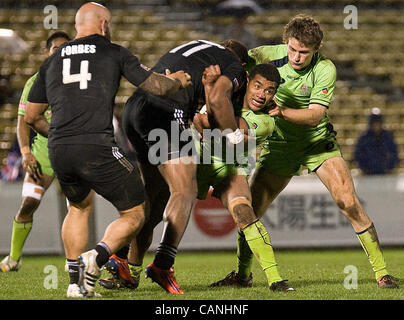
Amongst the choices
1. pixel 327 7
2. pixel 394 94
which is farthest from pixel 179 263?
pixel 327 7

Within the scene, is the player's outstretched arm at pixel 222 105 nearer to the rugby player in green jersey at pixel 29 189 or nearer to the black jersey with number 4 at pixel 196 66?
the black jersey with number 4 at pixel 196 66

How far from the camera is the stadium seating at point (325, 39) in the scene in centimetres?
1539

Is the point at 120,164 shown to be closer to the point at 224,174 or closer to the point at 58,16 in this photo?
the point at 224,174

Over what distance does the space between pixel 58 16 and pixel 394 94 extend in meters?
7.19

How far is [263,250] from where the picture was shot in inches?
232

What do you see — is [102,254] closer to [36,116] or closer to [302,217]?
[36,116]

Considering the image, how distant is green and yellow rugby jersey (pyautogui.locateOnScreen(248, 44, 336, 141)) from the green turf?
128 centimetres

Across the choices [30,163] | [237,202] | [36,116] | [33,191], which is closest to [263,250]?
[237,202]

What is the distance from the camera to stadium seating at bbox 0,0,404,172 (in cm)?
1539

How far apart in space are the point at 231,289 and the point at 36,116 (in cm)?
205

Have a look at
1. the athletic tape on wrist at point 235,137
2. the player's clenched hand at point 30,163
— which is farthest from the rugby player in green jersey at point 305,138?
the player's clenched hand at point 30,163

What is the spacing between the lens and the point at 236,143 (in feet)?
19.1

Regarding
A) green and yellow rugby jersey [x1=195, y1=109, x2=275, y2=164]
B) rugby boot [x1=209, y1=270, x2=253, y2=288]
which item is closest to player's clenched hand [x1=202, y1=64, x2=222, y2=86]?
green and yellow rugby jersey [x1=195, y1=109, x2=275, y2=164]

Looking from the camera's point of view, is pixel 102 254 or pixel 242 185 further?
pixel 242 185
